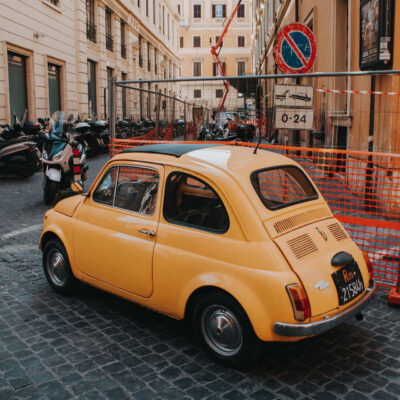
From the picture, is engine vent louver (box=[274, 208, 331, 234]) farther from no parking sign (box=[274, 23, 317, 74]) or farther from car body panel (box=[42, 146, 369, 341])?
no parking sign (box=[274, 23, 317, 74])

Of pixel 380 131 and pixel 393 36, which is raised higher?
pixel 393 36

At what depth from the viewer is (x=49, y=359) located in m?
3.32

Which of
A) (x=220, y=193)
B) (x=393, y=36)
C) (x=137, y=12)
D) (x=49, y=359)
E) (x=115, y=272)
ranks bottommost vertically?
(x=49, y=359)

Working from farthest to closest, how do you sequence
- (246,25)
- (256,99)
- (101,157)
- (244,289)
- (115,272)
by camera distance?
(246,25) → (101,157) → (256,99) → (115,272) → (244,289)

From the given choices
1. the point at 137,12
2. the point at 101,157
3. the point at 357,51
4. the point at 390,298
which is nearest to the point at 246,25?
the point at 137,12

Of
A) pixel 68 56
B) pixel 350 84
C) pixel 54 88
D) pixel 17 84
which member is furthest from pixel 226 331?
pixel 68 56

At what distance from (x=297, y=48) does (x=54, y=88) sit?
1281 centimetres

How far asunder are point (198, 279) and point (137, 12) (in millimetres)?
30427

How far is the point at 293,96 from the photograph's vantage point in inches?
223

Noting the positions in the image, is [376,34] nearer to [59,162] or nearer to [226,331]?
[59,162]

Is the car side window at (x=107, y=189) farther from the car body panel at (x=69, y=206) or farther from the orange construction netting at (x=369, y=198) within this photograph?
the orange construction netting at (x=369, y=198)

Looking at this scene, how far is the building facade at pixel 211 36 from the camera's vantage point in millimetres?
→ 62250

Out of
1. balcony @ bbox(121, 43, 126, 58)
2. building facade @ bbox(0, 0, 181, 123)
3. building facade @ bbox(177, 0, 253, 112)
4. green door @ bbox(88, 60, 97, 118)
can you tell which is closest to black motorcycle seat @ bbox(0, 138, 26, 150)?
building facade @ bbox(0, 0, 181, 123)

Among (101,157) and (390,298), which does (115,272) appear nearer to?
(390,298)
